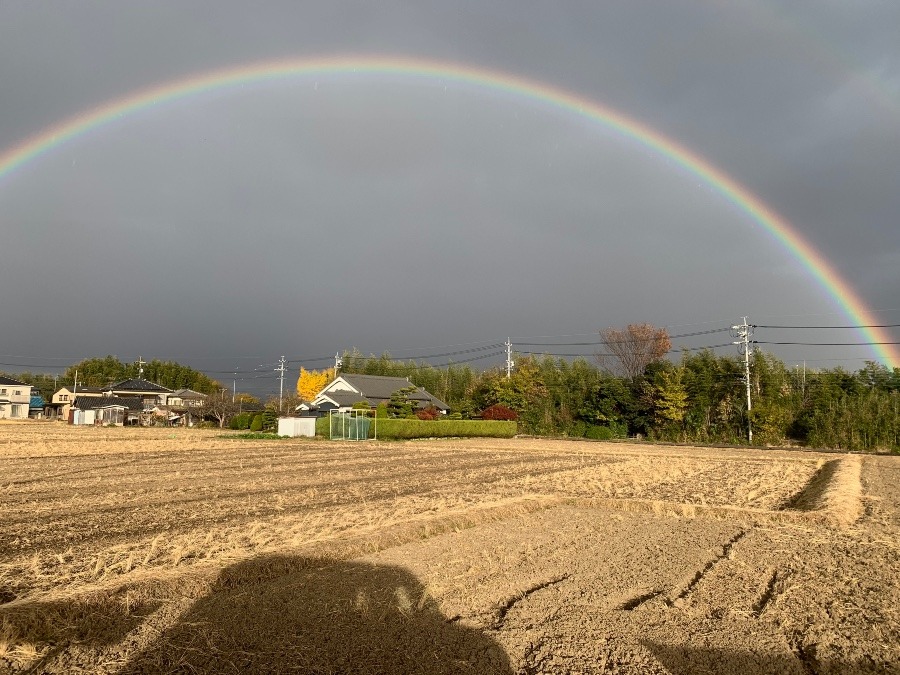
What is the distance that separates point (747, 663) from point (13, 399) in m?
95.0

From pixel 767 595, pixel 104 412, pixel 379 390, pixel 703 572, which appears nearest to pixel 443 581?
pixel 703 572

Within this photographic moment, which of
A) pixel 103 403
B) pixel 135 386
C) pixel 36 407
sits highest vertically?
pixel 135 386

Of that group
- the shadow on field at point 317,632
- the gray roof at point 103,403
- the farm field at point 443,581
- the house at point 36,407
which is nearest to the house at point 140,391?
the gray roof at point 103,403

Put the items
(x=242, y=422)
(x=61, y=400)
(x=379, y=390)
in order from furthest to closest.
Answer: (x=61, y=400), (x=379, y=390), (x=242, y=422)

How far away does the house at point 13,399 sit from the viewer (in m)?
78.8

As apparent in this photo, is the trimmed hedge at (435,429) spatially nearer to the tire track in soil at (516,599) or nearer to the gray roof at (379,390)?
the gray roof at (379,390)

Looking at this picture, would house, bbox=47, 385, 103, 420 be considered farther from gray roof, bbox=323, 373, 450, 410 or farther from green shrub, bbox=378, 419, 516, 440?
green shrub, bbox=378, 419, 516, 440

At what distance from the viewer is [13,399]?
3162 inches

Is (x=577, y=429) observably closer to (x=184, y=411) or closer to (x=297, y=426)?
(x=297, y=426)

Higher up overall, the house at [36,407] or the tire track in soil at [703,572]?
the house at [36,407]

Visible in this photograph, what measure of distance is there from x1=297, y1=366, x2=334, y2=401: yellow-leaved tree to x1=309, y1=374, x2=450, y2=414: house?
30211 millimetres

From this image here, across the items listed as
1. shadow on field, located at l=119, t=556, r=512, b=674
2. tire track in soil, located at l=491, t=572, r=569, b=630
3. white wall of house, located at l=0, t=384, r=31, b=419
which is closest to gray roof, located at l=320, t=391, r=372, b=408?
shadow on field, located at l=119, t=556, r=512, b=674

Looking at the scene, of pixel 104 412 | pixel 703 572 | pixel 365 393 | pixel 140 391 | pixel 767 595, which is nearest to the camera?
pixel 767 595

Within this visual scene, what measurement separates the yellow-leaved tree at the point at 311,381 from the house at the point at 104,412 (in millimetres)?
23529
